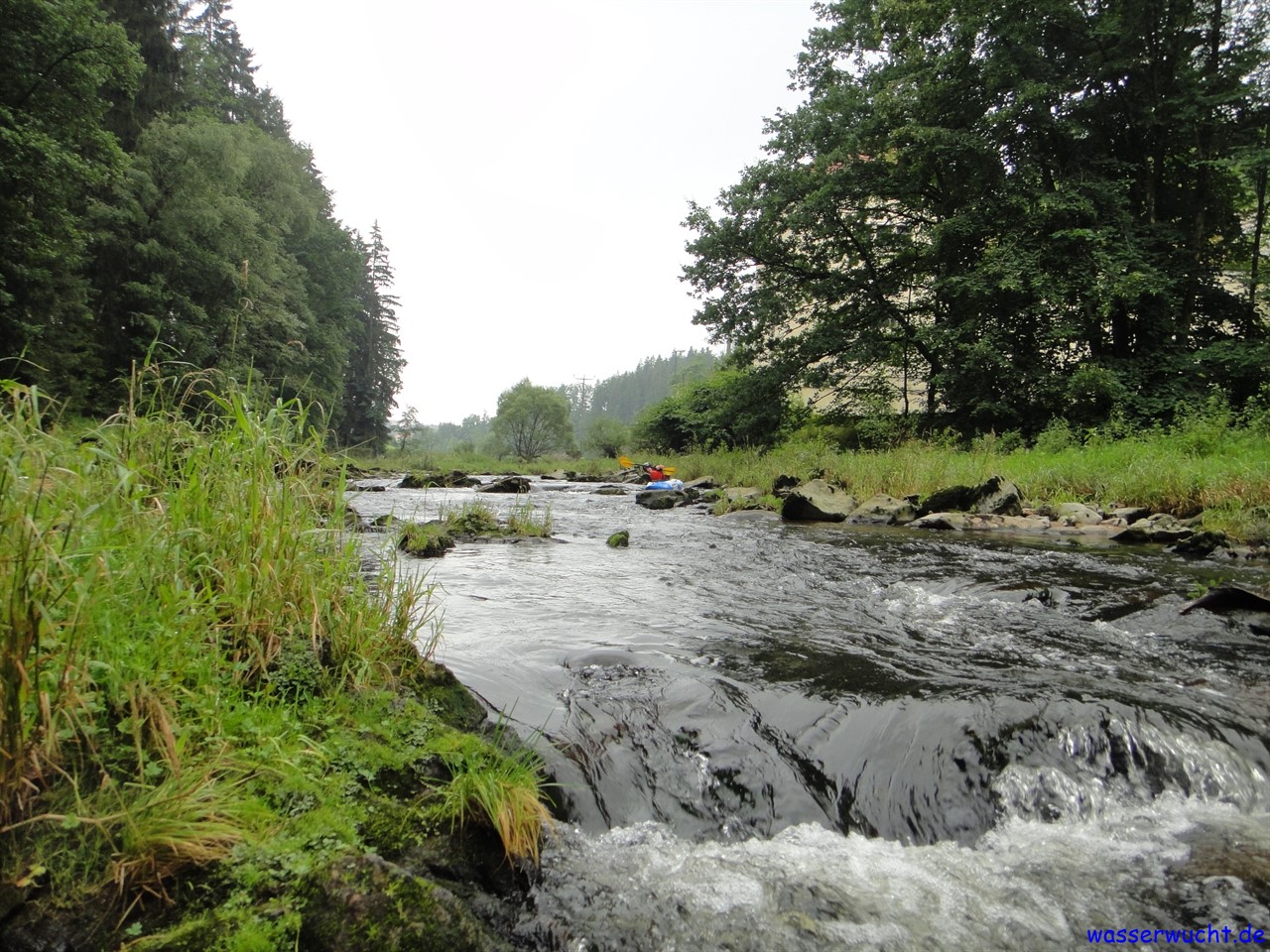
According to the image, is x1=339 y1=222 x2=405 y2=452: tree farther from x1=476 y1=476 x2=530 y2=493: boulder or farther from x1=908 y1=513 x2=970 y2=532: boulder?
x1=908 y1=513 x2=970 y2=532: boulder

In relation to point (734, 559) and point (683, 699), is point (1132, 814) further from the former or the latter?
point (734, 559)

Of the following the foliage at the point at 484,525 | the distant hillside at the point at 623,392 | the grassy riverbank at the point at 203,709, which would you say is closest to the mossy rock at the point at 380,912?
the grassy riverbank at the point at 203,709

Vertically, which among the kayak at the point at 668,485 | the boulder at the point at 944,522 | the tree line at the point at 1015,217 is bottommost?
the boulder at the point at 944,522

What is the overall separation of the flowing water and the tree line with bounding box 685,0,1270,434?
1419 cm

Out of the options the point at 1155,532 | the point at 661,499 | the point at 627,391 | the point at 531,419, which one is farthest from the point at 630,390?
the point at 1155,532

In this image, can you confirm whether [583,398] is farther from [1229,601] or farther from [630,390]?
[1229,601]

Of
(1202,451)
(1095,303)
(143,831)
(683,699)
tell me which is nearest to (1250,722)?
(683,699)

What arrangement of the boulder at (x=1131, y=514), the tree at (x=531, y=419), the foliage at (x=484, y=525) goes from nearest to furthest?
the foliage at (x=484, y=525), the boulder at (x=1131, y=514), the tree at (x=531, y=419)

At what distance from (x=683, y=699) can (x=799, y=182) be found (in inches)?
816

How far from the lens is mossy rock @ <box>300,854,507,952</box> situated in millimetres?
1685

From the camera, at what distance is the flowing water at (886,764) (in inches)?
91.0

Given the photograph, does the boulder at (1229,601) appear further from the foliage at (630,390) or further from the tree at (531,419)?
the foliage at (630,390)

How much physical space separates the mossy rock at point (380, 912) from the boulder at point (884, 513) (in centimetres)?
1125

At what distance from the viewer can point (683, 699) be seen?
12.5 feet
